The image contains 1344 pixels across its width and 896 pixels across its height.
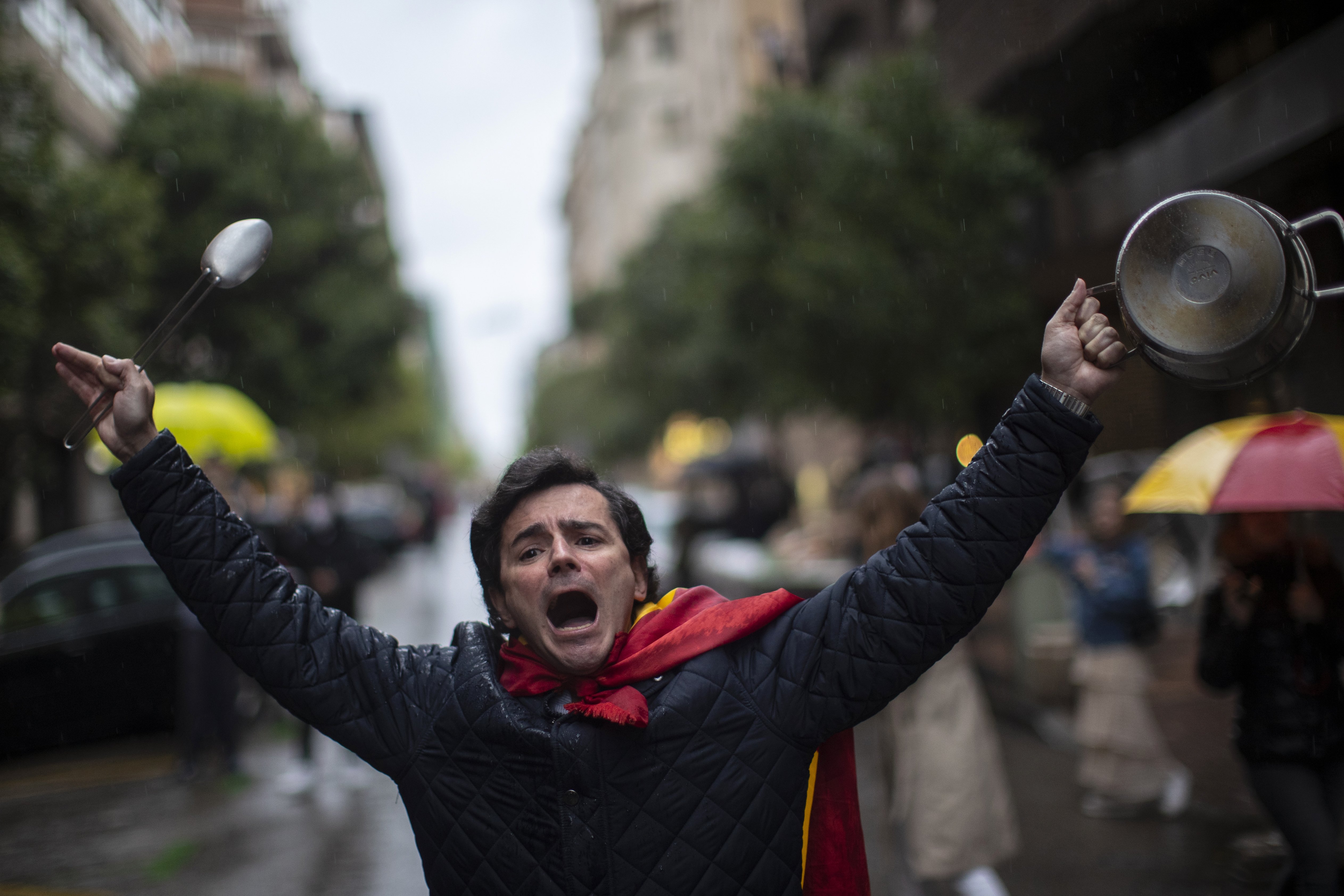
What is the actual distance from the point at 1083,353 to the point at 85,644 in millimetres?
8633

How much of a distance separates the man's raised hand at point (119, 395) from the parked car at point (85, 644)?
24.0 feet

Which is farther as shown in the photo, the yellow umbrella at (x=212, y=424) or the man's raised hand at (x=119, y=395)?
the yellow umbrella at (x=212, y=424)

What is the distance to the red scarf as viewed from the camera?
208cm

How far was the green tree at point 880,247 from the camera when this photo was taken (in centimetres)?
1392

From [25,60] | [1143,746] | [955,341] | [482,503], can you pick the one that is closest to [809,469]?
[955,341]

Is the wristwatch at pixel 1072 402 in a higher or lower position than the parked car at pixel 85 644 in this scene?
lower

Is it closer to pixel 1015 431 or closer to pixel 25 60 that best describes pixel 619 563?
pixel 1015 431

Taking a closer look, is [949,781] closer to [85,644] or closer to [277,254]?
[85,644]

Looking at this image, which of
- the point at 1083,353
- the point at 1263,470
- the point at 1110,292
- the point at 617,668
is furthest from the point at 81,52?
the point at 1083,353

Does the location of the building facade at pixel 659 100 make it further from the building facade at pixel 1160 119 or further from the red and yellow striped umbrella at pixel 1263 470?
the red and yellow striped umbrella at pixel 1263 470

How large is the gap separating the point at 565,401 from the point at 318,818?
53.4 meters

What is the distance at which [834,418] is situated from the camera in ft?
57.1

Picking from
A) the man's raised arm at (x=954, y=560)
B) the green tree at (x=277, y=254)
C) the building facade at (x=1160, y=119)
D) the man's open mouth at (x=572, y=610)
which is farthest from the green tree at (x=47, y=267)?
the man's raised arm at (x=954, y=560)

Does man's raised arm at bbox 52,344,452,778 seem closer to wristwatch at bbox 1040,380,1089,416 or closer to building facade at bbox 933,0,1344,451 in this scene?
wristwatch at bbox 1040,380,1089,416
